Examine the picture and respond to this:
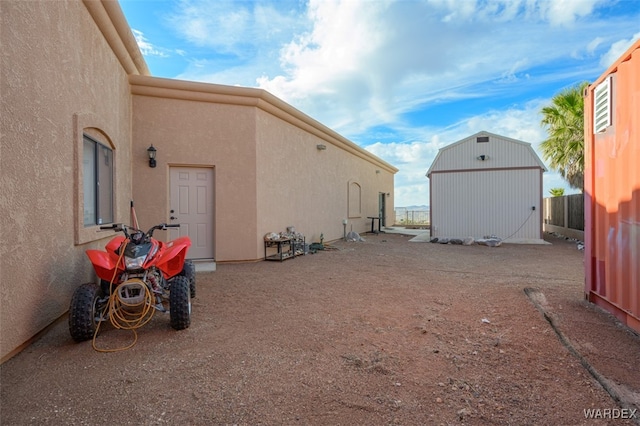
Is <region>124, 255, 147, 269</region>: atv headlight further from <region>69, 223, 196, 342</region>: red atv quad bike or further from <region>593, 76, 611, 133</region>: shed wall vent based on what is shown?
<region>593, 76, 611, 133</region>: shed wall vent

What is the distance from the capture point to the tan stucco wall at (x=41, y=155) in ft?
8.36

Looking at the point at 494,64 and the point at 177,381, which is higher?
the point at 494,64

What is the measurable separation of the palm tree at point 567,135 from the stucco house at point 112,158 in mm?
8055

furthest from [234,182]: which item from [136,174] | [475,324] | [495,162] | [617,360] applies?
[495,162]

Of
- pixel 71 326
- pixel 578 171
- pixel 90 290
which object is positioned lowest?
pixel 71 326

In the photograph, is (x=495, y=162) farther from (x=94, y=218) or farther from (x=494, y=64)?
(x=94, y=218)

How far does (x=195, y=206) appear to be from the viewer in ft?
22.6

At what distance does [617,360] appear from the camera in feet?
8.00

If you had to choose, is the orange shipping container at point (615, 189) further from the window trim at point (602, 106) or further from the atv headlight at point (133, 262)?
the atv headlight at point (133, 262)

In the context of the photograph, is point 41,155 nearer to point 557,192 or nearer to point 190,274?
point 190,274

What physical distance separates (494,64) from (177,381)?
960cm

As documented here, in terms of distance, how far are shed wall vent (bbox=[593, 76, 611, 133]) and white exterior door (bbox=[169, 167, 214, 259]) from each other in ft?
20.8

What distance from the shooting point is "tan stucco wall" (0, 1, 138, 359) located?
100 inches

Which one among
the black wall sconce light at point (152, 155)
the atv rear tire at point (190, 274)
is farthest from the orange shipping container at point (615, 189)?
the black wall sconce light at point (152, 155)
